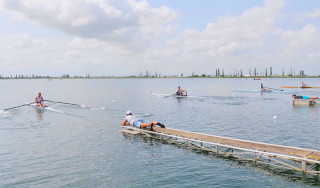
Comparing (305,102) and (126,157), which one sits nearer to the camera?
(126,157)

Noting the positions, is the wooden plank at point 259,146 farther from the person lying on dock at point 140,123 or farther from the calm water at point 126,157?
the person lying on dock at point 140,123

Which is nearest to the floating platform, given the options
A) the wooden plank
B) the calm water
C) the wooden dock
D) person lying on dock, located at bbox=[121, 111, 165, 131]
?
the calm water

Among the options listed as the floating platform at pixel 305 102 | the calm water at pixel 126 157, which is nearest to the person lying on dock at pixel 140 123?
the calm water at pixel 126 157

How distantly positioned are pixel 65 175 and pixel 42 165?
259 centimetres

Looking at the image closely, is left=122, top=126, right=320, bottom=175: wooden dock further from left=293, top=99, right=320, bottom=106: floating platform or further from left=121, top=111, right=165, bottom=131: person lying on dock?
left=293, top=99, right=320, bottom=106: floating platform

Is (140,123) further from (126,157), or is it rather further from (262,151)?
(262,151)

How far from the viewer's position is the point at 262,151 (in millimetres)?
16172

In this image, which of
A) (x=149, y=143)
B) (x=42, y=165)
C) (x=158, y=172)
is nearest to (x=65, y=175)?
(x=42, y=165)

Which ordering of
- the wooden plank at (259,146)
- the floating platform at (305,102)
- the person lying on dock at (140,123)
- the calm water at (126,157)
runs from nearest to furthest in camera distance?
the calm water at (126,157) < the wooden plank at (259,146) < the person lying on dock at (140,123) < the floating platform at (305,102)

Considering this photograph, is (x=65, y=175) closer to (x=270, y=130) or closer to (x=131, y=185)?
(x=131, y=185)

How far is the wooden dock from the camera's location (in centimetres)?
1439

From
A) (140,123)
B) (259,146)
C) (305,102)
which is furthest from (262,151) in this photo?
(305,102)

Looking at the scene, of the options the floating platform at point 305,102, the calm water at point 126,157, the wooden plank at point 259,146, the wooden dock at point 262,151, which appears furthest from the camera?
the floating platform at point 305,102

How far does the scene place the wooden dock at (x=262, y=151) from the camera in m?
14.4
